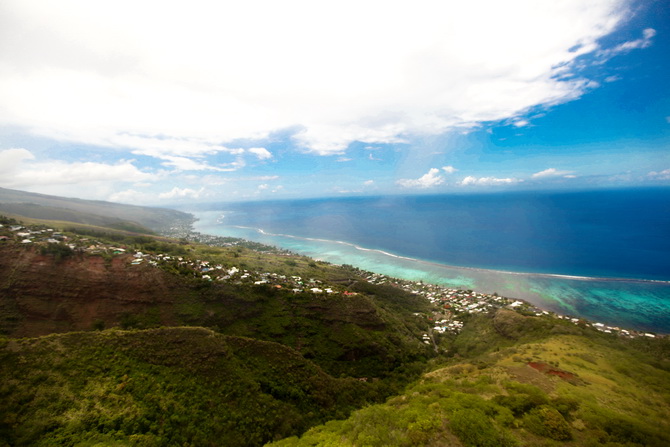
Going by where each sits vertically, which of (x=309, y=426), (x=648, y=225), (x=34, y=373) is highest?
(x=648, y=225)

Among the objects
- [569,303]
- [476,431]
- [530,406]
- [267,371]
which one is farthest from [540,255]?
[267,371]

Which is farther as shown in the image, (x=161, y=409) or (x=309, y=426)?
(x=309, y=426)

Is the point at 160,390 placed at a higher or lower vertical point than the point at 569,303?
higher

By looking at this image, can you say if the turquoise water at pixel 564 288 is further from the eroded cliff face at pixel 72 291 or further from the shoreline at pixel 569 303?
A: the eroded cliff face at pixel 72 291

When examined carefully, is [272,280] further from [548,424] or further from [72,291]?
[548,424]

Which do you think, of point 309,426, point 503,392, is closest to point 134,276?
point 309,426

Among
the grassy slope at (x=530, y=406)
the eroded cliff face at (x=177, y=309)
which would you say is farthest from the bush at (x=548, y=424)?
the eroded cliff face at (x=177, y=309)

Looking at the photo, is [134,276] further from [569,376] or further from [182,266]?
[569,376]
